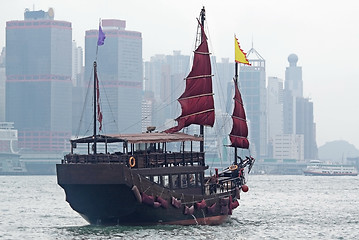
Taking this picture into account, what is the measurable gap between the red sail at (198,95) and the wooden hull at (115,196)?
838 cm

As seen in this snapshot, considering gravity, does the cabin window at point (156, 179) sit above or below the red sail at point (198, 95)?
below

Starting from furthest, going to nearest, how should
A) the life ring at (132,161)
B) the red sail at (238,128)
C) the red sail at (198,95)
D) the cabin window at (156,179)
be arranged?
the red sail at (238,128) < the red sail at (198,95) < the cabin window at (156,179) < the life ring at (132,161)

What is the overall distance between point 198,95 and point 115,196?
12875 millimetres

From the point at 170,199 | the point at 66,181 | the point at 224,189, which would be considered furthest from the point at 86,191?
the point at 224,189

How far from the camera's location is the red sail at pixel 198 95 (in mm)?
59344

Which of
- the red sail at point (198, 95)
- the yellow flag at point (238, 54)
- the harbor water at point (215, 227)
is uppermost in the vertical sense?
the yellow flag at point (238, 54)

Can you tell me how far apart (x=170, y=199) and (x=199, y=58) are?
40.5 ft

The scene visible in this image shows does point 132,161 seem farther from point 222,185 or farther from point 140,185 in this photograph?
point 222,185

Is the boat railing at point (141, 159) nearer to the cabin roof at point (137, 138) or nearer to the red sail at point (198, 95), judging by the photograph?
the cabin roof at point (137, 138)

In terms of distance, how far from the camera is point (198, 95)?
195 ft

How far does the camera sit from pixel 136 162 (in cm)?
4959

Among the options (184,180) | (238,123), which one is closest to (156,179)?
(184,180)

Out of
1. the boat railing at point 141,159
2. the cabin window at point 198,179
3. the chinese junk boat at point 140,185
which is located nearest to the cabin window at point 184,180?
the chinese junk boat at point 140,185

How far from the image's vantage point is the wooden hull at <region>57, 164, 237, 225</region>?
47.8 meters
